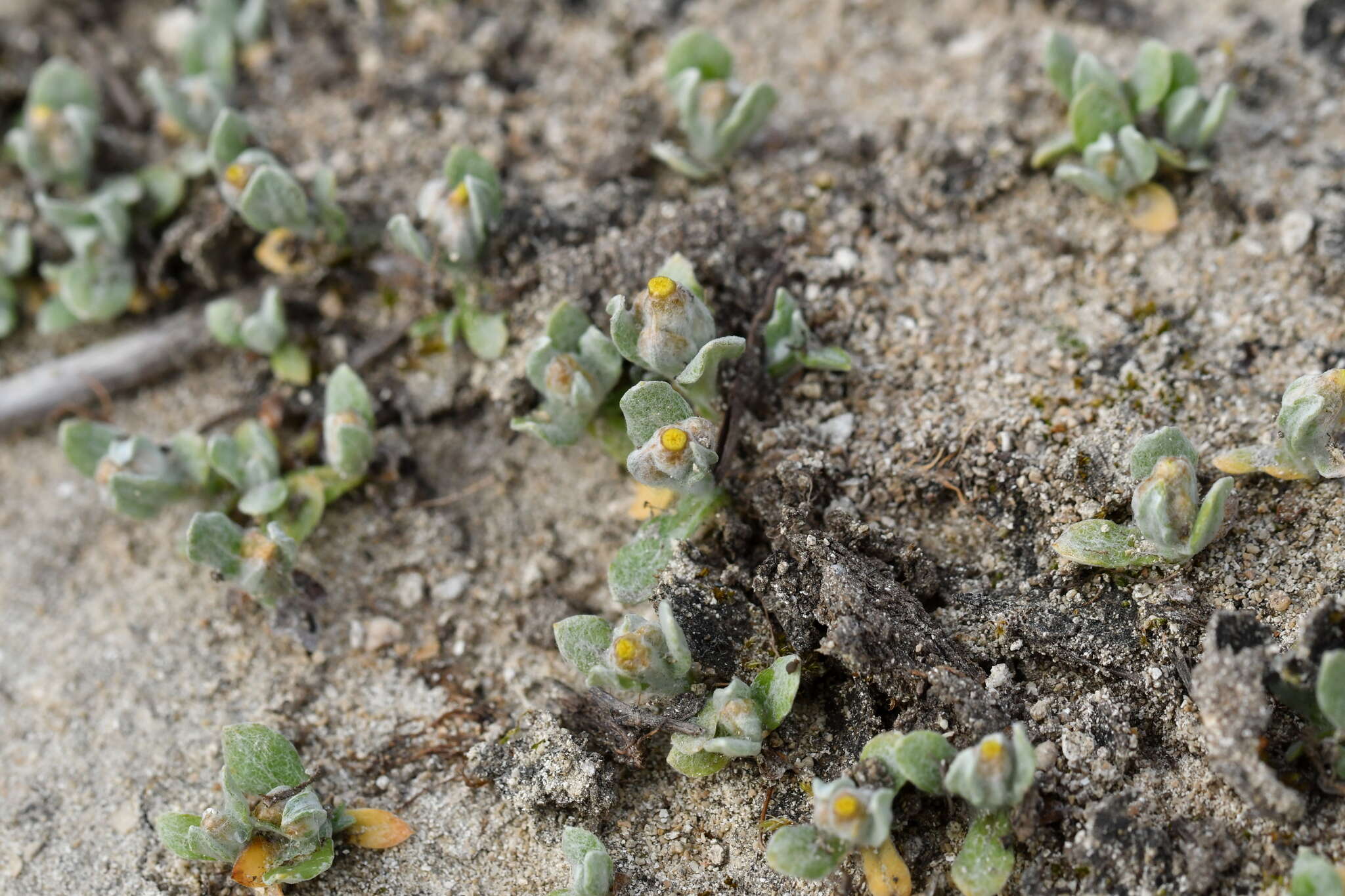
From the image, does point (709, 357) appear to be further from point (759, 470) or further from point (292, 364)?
point (292, 364)

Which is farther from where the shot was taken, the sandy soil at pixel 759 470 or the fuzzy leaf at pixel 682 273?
the fuzzy leaf at pixel 682 273

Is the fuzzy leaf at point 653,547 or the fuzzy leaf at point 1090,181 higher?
the fuzzy leaf at point 1090,181

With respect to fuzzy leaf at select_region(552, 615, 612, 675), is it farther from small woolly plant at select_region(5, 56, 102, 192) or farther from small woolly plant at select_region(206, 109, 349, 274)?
small woolly plant at select_region(5, 56, 102, 192)

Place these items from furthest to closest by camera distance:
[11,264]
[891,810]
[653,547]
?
[11,264] → [653,547] → [891,810]

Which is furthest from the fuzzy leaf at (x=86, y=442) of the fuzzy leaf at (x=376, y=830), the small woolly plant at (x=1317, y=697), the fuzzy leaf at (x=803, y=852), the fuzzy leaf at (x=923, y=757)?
the small woolly plant at (x=1317, y=697)

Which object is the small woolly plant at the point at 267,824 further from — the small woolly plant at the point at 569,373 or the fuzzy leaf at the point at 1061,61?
the fuzzy leaf at the point at 1061,61

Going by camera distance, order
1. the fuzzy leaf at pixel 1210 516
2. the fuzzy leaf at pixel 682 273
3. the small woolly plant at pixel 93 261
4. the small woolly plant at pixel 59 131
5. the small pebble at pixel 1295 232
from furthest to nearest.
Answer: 1. the small woolly plant at pixel 59 131
2. the small woolly plant at pixel 93 261
3. the small pebble at pixel 1295 232
4. the fuzzy leaf at pixel 682 273
5. the fuzzy leaf at pixel 1210 516

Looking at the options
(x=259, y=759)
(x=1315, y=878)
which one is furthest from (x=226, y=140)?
(x=1315, y=878)
